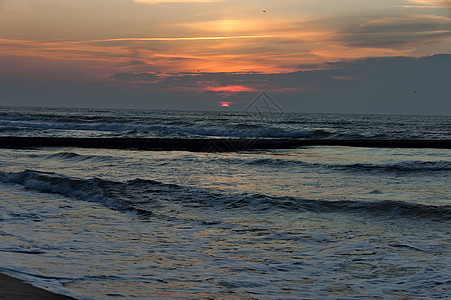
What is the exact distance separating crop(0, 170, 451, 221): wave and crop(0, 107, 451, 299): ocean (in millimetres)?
37

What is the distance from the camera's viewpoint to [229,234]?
815 centimetres

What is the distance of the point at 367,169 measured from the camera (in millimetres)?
17188

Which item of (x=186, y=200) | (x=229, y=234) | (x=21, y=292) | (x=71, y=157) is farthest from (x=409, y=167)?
(x=21, y=292)

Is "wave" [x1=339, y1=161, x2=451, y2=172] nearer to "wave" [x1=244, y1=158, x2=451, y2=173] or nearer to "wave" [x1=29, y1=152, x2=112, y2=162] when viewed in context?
"wave" [x1=244, y1=158, x2=451, y2=173]

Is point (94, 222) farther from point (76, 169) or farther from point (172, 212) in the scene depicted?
point (76, 169)

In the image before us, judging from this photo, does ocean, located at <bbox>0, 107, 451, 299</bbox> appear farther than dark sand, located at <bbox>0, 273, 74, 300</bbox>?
Yes

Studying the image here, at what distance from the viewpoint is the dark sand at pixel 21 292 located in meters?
4.86

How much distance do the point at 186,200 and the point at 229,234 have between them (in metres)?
3.28

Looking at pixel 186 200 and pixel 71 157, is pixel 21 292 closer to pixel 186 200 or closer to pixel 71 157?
pixel 186 200

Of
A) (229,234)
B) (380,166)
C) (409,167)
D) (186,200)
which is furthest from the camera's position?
(380,166)

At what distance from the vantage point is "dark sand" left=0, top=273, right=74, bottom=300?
15.9 feet

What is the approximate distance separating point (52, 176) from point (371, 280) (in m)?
10.7

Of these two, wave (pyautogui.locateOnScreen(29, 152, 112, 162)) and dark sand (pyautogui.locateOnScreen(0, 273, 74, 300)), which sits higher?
dark sand (pyautogui.locateOnScreen(0, 273, 74, 300))

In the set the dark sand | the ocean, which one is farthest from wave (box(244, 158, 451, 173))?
the dark sand
